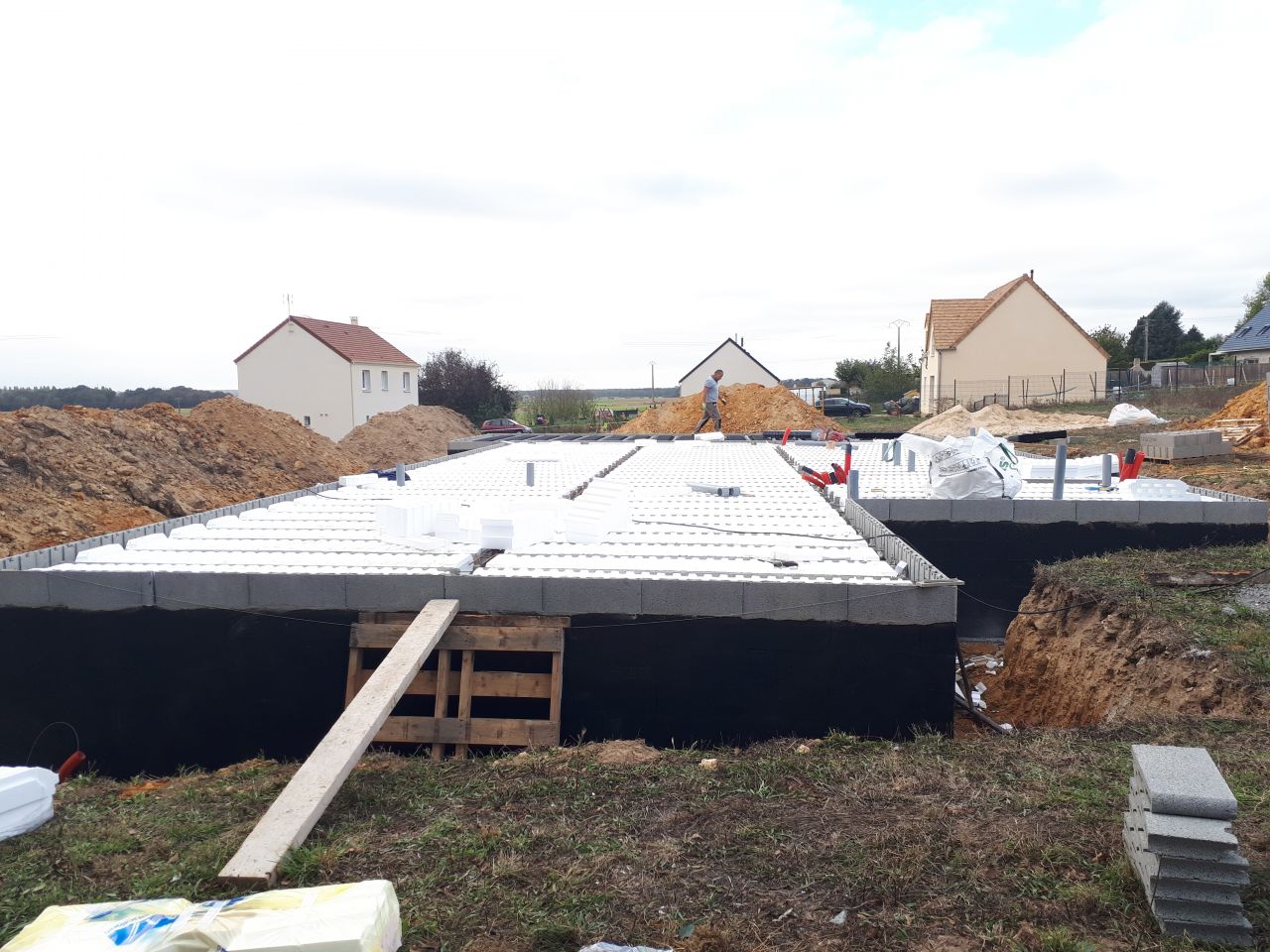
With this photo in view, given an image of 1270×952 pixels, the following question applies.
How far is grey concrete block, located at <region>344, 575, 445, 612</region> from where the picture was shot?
6.36 metres

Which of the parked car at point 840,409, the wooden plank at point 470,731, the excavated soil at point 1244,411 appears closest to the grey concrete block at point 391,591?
the wooden plank at point 470,731

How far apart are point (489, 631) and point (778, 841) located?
282 cm

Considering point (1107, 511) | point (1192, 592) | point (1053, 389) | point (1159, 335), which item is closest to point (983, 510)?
point (1107, 511)

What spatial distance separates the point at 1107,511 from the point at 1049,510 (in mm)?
616

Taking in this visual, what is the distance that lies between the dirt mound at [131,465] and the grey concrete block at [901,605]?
10858 mm

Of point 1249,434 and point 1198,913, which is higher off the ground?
point 1249,434

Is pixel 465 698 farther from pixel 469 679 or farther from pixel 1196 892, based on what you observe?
pixel 1196 892

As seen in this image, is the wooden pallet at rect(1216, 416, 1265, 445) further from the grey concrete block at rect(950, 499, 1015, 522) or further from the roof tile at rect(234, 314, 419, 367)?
the roof tile at rect(234, 314, 419, 367)

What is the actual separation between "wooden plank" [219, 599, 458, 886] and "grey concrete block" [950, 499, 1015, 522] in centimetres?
626

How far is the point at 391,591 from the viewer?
6.41 m

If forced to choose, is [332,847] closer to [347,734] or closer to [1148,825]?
[347,734]

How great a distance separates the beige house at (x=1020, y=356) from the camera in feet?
125

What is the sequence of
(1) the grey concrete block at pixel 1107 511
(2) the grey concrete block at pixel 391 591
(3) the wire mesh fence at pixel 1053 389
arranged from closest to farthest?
(2) the grey concrete block at pixel 391 591, (1) the grey concrete block at pixel 1107 511, (3) the wire mesh fence at pixel 1053 389

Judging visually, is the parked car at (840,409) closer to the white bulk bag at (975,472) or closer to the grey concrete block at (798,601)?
the white bulk bag at (975,472)
